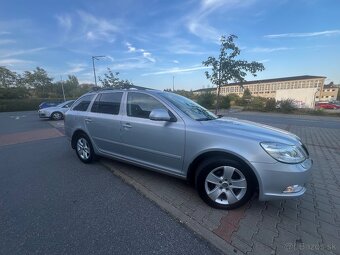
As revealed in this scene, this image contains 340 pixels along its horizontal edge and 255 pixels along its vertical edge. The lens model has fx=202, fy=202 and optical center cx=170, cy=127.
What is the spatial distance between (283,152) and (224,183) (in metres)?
0.83

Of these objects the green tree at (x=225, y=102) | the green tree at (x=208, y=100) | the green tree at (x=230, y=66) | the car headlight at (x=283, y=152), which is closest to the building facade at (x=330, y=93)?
the green tree at (x=225, y=102)

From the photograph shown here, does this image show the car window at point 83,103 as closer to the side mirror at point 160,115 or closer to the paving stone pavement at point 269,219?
the paving stone pavement at point 269,219

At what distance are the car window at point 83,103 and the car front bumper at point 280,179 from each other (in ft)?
12.0

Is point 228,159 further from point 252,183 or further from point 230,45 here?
point 230,45

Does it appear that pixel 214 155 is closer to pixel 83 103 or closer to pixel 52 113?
pixel 83 103

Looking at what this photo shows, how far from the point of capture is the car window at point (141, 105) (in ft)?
11.1

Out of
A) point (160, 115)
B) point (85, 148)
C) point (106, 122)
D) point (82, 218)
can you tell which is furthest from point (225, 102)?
point (82, 218)

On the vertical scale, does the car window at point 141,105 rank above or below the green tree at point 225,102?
above

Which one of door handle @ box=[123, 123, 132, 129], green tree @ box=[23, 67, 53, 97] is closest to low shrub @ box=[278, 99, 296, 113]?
door handle @ box=[123, 123, 132, 129]

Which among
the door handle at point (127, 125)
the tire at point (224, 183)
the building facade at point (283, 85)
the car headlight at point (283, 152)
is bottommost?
the tire at point (224, 183)

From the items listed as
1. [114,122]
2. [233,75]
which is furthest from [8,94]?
[114,122]

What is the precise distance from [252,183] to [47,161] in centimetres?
468

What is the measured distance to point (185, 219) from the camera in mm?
2572

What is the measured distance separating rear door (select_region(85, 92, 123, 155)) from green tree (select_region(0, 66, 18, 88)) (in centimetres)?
6250
